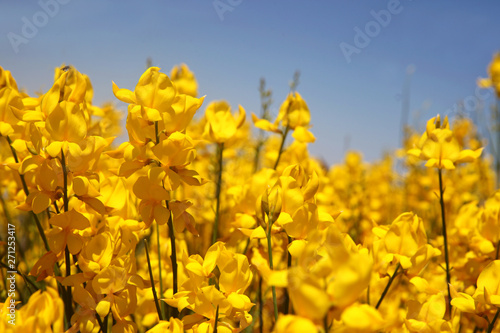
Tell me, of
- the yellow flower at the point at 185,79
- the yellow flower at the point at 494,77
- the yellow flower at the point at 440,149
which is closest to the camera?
the yellow flower at the point at 440,149

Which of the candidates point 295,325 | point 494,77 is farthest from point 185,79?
point 494,77

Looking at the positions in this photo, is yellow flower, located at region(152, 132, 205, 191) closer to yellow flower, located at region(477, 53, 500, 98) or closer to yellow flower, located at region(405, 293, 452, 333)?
yellow flower, located at region(405, 293, 452, 333)

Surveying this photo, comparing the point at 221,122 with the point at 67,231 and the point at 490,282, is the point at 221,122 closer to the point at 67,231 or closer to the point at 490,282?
the point at 67,231

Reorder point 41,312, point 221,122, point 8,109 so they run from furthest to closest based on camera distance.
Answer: point 221,122, point 8,109, point 41,312

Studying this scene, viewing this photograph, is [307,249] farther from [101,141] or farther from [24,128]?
[24,128]

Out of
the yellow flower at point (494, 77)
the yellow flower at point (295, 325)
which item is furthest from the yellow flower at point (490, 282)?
the yellow flower at point (494, 77)

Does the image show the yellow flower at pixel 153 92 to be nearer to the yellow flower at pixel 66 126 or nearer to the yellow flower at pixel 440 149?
the yellow flower at pixel 66 126
